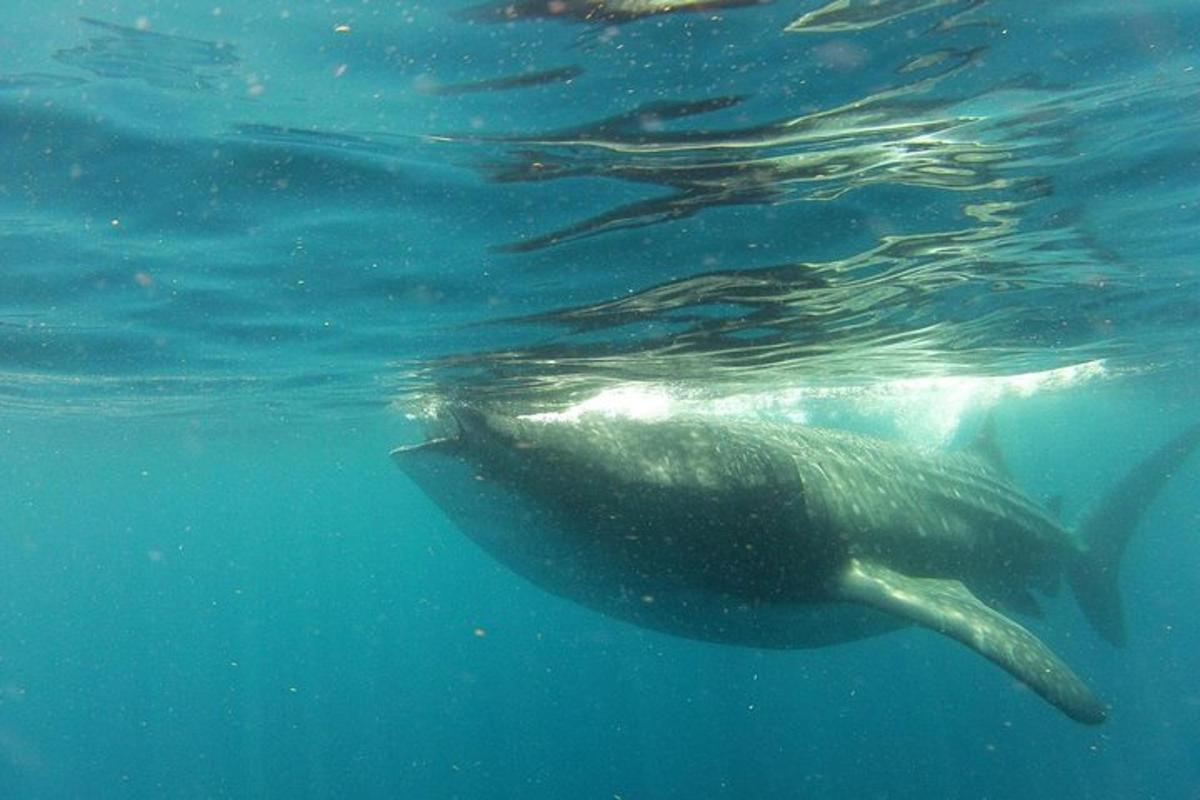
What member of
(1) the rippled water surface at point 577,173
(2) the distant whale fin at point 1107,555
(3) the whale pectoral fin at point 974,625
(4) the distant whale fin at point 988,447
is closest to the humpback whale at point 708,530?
(3) the whale pectoral fin at point 974,625

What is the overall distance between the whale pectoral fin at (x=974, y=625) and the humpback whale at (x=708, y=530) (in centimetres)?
2

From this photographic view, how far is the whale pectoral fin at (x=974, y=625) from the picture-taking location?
7840mm

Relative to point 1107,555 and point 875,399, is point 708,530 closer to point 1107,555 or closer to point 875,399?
point 1107,555

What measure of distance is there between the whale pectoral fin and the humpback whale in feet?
0.06

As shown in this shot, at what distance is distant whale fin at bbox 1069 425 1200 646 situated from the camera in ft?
51.3

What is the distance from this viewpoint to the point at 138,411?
1037 inches

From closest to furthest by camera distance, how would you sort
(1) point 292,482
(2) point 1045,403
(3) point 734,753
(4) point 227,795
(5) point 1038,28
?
(5) point 1038,28, (3) point 734,753, (2) point 1045,403, (4) point 227,795, (1) point 292,482

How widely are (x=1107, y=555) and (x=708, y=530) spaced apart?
35.8ft

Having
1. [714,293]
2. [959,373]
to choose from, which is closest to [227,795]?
[959,373]

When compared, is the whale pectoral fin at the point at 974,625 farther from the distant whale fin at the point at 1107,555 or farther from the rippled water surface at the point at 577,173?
the distant whale fin at the point at 1107,555

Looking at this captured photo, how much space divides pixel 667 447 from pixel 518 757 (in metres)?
51.1

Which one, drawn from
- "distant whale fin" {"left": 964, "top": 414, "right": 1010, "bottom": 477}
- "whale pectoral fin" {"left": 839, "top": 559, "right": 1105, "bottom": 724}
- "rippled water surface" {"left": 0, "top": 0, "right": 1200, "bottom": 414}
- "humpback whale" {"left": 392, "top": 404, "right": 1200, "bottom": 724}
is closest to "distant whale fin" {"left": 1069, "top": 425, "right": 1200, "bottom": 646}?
"distant whale fin" {"left": 964, "top": 414, "right": 1010, "bottom": 477}

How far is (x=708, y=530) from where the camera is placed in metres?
8.92

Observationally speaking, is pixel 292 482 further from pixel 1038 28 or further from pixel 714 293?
pixel 1038 28
